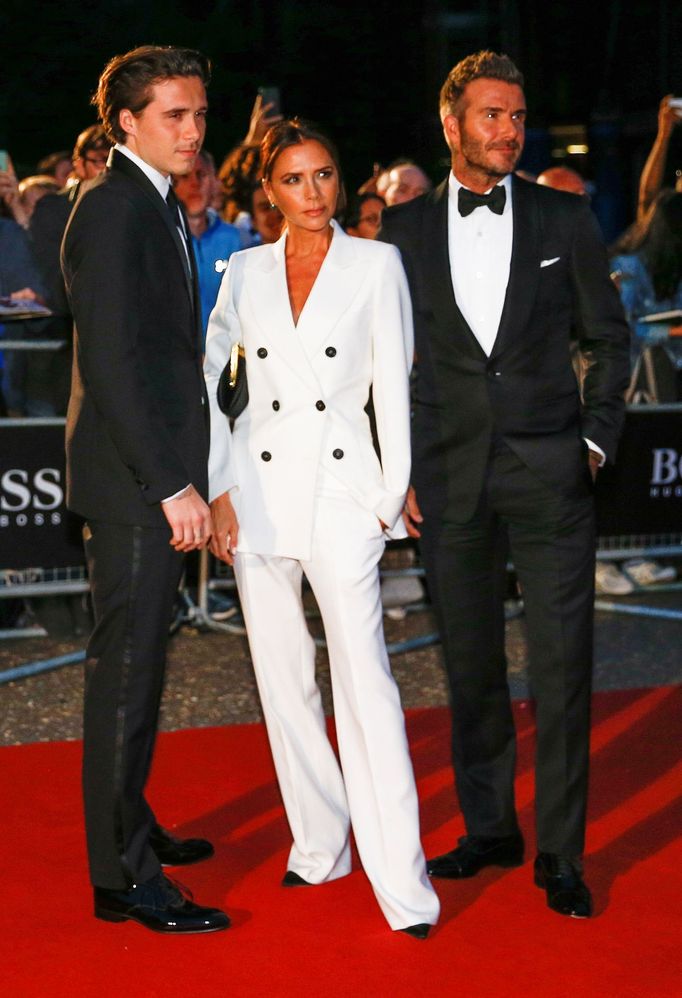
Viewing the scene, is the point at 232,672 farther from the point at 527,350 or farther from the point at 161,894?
the point at 527,350

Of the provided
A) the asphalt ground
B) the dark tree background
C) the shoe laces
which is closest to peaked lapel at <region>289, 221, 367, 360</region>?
the shoe laces

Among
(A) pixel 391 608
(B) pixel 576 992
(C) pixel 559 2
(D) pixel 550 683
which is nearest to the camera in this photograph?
(B) pixel 576 992

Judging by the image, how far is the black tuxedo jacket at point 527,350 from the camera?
419 centimetres

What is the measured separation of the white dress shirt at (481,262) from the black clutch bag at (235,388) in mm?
643

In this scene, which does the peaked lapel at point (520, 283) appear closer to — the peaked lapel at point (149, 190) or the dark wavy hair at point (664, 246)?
the peaked lapel at point (149, 190)

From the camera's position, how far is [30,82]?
811 inches

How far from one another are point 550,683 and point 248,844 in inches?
44.0

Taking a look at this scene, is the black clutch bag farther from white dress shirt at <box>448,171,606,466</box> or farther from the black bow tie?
the black bow tie

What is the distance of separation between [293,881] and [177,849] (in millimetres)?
447

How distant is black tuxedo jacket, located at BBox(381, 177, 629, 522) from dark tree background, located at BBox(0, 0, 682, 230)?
16.0 m

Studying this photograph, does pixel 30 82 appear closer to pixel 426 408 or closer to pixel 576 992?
pixel 426 408

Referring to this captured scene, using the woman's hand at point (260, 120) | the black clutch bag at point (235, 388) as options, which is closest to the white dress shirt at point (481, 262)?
the black clutch bag at point (235, 388)

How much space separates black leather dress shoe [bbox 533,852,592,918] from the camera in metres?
4.03

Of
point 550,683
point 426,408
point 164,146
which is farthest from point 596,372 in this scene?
point 164,146
